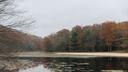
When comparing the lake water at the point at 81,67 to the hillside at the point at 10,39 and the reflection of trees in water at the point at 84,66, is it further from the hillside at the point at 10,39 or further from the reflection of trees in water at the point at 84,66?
the hillside at the point at 10,39

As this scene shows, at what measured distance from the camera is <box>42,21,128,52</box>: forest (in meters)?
110

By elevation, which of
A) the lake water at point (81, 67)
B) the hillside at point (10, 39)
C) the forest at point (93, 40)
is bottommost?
the lake water at point (81, 67)

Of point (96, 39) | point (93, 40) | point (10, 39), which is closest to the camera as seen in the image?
point (10, 39)

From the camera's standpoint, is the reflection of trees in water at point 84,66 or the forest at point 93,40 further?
the forest at point 93,40

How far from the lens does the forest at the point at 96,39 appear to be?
361ft

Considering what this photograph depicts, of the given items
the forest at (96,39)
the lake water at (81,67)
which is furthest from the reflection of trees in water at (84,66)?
the forest at (96,39)

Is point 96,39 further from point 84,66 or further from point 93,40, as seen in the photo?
point 84,66

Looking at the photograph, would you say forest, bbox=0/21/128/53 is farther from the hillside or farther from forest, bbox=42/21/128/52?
the hillside

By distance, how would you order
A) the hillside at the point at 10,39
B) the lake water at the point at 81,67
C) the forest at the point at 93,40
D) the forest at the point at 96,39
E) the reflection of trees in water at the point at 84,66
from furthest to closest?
the forest at the point at 93,40 < the forest at the point at 96,39 < the reflection of trees in water at the point at 84,66 < the lake water at the point at 81,67 < the hillside at the point at 10,39

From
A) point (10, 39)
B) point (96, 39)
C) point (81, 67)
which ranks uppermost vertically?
point (96, 39)

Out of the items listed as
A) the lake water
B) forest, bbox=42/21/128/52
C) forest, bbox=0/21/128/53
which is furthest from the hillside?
forest, bbox=42/21/128/52

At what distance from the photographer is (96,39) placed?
114562 millimetres

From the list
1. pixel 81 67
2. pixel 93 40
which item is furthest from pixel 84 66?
pixel 93 40

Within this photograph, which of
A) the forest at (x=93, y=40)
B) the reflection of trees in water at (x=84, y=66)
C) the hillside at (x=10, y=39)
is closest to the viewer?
the hillside at (x=10, y=39)
